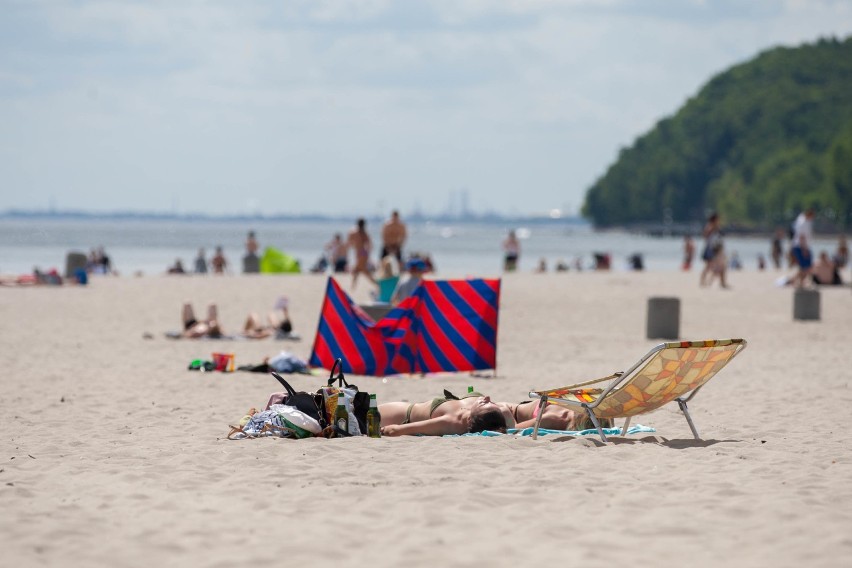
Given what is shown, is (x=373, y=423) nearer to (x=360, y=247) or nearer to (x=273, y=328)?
(x=273, y=328)

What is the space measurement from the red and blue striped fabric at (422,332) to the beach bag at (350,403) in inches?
154

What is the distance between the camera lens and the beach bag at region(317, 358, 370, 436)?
7.80 metres

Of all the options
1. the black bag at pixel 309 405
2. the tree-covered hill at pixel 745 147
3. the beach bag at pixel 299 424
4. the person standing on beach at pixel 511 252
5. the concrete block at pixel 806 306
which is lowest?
the beach bag at pixel 299 424

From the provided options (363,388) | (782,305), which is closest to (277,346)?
(363,388)

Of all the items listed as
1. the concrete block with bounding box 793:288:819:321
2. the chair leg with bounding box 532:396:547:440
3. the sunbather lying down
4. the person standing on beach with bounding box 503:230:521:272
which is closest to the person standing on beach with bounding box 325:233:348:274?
the person standing on beach with bounding box 503:230:521:272

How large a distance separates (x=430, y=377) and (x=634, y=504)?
606 centimetres

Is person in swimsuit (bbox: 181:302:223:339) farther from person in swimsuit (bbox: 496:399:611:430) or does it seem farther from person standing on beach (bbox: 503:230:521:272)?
person standing on beach (bbox: 503:230:521:272)

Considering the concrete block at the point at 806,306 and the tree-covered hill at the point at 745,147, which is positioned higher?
the tree-covered hill at the point at 745,147

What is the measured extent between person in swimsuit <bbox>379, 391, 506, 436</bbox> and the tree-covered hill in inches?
5209

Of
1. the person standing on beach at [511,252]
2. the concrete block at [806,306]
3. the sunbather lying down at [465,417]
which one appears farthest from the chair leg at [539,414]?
the person standing on beach at [511,252]

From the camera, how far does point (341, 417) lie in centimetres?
778

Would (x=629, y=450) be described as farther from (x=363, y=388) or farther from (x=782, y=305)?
(x=782, y=305)

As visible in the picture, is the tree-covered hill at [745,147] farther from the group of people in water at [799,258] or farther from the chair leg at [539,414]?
the chair leg at [539,414]

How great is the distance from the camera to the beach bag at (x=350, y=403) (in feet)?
25.6
